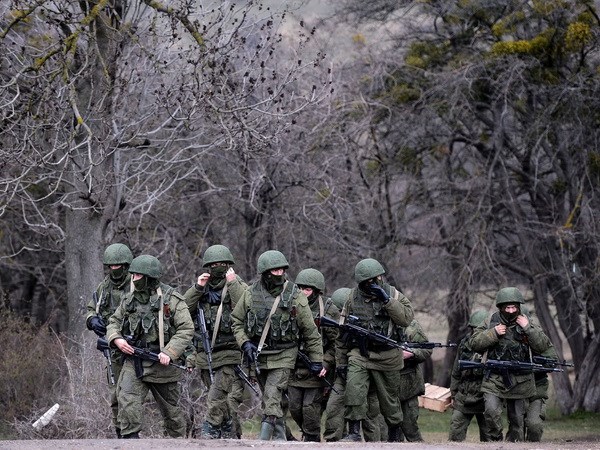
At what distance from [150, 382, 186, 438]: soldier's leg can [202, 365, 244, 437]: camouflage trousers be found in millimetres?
372

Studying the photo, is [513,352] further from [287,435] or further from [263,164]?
[263,164]

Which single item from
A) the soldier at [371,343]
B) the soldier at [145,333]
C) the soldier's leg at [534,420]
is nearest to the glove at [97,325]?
the soldier at [145,333]

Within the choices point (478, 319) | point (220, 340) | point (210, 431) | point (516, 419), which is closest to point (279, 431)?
point (210, 431)

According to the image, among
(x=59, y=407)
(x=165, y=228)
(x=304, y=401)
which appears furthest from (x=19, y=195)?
(x=304, y=401)

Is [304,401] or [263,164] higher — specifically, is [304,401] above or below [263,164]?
below

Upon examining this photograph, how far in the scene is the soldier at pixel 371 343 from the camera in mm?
13109

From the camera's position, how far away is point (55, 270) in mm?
25078

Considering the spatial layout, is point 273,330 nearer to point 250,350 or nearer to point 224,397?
point 250,350

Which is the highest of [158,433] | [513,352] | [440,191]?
[440,191]

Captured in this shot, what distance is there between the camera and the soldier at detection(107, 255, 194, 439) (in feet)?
39.7

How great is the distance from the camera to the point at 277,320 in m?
12.4

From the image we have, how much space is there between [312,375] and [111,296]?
7.76 feet

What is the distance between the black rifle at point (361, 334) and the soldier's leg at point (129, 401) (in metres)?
2.30

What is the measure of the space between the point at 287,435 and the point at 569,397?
1251 cm
